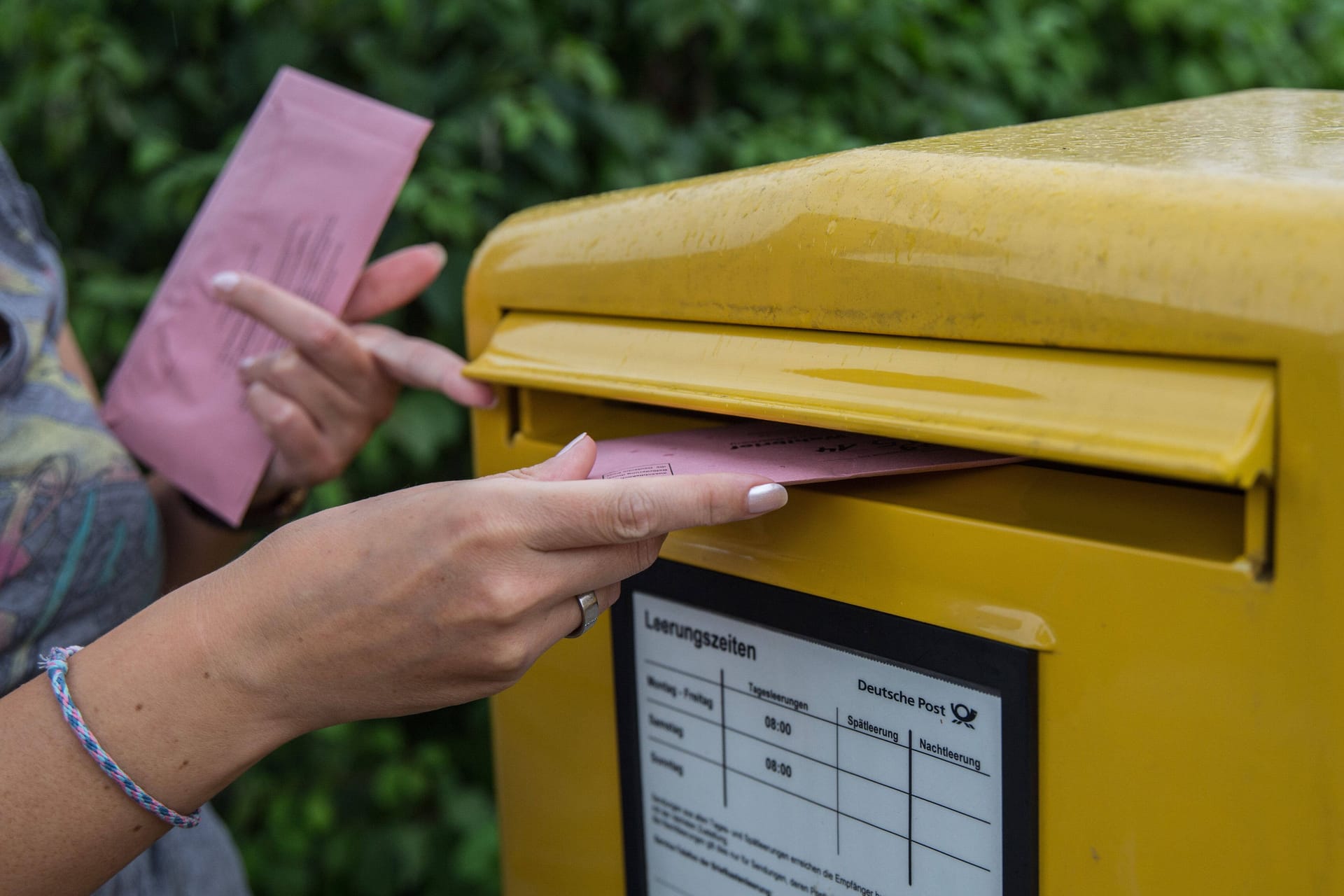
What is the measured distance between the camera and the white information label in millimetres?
679

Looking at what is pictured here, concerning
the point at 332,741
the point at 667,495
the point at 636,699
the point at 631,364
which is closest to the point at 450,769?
the point at 332,741


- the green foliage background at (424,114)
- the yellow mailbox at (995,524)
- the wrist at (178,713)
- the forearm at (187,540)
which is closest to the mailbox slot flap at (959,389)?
the yellow mailbox at (995,524)

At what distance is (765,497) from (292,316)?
0.73m

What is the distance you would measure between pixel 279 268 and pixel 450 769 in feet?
3.98

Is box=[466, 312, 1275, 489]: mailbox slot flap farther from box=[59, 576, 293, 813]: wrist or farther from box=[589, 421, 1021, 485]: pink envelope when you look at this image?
box=[59, 576, 293, 813]: wrist

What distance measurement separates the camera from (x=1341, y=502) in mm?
515

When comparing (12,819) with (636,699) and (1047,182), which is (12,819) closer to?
(636,699)

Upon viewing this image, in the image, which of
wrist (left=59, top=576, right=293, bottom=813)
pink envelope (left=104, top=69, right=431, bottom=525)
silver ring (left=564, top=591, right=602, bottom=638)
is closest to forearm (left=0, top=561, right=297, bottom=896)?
wrist (left=59, top=576, right=293, bottom=813)

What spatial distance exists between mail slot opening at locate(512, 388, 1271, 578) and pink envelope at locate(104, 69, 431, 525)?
688mm

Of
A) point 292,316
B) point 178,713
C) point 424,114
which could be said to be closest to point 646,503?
point 178,713

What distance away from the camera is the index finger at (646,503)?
2.07ft

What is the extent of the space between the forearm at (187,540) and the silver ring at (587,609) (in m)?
0.80

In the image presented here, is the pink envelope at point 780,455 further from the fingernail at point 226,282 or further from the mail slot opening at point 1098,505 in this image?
the fingernail at point 226,282

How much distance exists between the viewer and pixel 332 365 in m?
1.22
